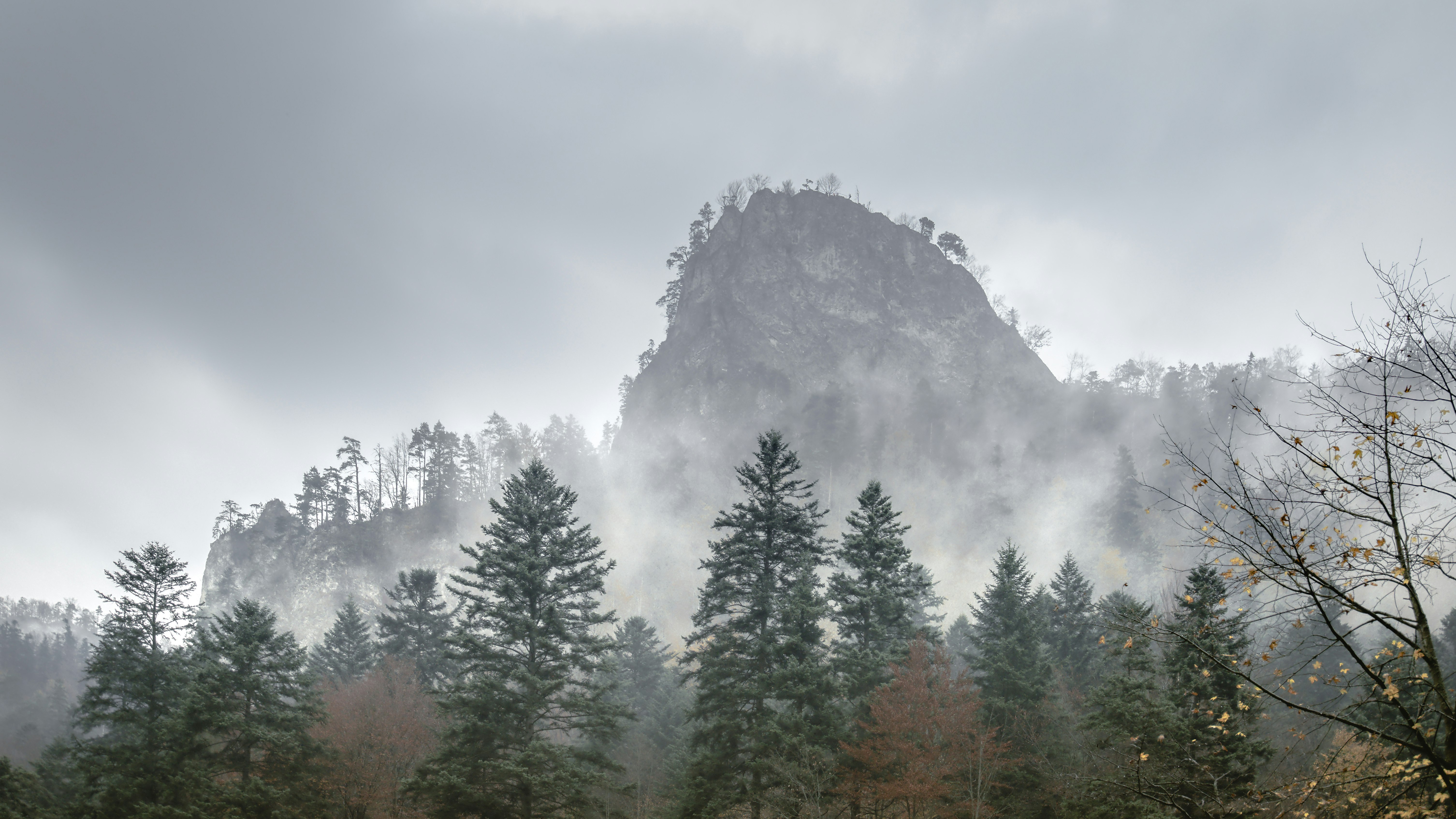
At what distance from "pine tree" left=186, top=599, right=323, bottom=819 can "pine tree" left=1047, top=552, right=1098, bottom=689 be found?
101 ft

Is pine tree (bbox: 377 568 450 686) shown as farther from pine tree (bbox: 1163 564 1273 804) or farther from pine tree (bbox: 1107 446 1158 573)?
pine tree (bbox: 1107 446 1158 573)

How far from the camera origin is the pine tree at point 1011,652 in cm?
2509

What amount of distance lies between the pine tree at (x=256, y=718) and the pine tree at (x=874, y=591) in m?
19.2

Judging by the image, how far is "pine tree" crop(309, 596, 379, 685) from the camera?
139 ft

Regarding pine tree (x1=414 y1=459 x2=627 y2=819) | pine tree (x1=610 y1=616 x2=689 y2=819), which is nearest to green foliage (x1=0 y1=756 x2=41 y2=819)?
pine tree (x1=414 y1=459 x2=627 y2=819)

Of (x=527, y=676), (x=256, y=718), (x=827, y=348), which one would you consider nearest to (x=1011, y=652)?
(x=527, y=676)

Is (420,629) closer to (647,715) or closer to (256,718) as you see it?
(647,715)

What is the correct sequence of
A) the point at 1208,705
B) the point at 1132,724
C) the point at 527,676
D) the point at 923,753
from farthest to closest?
the point at 527,676, the point at 923,753, the point at 1132,724, the point at 1208,705

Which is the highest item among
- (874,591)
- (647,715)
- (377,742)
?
(874,591)

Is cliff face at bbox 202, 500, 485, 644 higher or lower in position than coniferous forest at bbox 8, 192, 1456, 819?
higher

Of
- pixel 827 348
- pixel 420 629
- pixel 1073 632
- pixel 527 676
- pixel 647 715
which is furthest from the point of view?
pixel 827 348

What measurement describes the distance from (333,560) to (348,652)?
65.5 m

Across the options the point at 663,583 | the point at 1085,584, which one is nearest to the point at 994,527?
the point at 663,583

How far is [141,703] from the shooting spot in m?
26.2
